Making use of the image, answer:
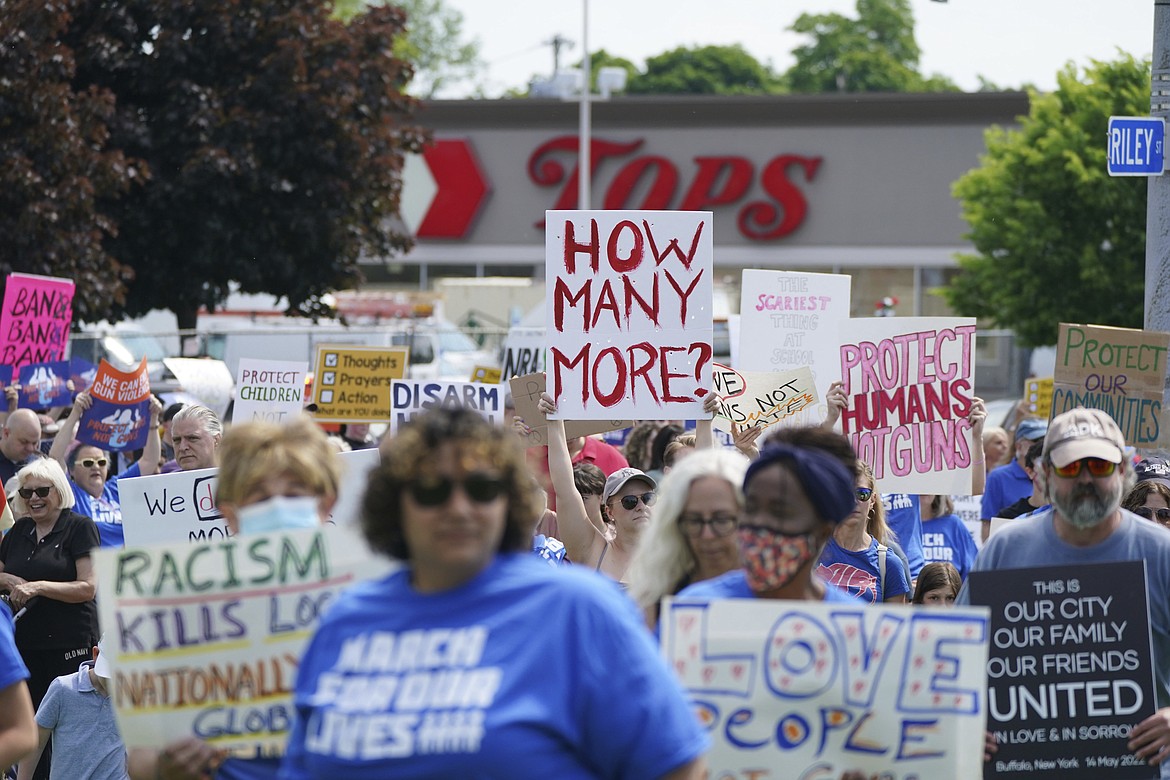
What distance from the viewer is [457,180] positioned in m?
38.6

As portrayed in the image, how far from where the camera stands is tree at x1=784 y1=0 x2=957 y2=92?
70.4m

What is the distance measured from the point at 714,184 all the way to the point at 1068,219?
1221 centimetres

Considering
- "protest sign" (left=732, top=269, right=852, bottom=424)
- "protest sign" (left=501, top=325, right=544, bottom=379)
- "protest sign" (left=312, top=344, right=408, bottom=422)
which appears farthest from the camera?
"protest sign" (left=501, top=325, right=544, bottom=379)

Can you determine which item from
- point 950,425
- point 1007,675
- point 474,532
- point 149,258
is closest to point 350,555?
point 474,532

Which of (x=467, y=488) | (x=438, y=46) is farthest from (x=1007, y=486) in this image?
(x=438, y=46)

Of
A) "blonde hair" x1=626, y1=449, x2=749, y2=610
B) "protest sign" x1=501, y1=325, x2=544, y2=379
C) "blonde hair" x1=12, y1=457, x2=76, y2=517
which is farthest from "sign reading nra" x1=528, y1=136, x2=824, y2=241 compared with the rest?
"blonde hair" x1=626, y1=449, x2=749, y2=610

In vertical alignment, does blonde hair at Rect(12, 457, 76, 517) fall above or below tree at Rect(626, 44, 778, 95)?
below

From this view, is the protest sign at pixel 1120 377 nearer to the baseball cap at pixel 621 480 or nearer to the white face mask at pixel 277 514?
the baseball cap at pixel 621 480

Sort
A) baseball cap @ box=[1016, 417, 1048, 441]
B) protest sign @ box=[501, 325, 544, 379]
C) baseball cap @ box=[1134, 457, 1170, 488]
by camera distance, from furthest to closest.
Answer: protest sign @ box=[501, 325, 544, 379] < baseball cap @ box=[1016, 417, 1048, 441] < baseball cap @ box=[1134, 457, 1170, 488]

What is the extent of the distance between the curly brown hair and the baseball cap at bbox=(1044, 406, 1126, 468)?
1.99 metres

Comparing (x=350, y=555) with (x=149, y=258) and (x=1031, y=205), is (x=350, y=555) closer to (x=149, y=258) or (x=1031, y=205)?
(x=149, y=258)

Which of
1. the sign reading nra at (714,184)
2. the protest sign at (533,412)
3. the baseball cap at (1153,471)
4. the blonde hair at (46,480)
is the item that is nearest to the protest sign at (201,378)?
the protest sign at (533,412)

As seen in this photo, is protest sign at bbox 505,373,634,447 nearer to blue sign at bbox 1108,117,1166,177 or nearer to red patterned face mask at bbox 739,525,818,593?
blue sign at bbox 1108,117,1166,177

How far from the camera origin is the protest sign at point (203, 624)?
3.42 metres
